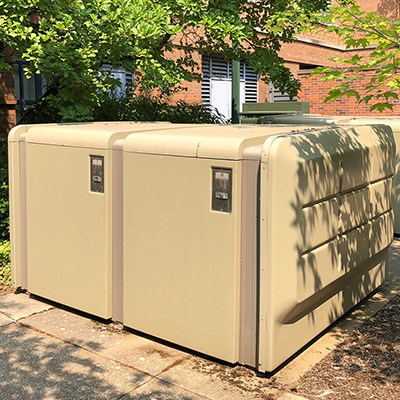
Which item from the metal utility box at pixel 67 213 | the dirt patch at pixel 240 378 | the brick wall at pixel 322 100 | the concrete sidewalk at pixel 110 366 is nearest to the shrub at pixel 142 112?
the metal utility box at pixel 67 213

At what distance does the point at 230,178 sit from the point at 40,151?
7.15ft

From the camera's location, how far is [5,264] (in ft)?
21.2

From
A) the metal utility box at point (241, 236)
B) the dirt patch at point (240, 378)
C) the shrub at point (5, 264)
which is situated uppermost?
the metal utility box at point (241, 236)

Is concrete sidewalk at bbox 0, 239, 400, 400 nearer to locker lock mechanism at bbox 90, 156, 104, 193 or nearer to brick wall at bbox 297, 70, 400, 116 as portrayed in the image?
locker lock mechanism at bbox 90, 156, 104, 193

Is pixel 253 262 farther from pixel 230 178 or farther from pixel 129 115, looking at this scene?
pixel 129 115

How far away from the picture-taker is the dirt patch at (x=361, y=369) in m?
3.80

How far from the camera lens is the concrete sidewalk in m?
3.79

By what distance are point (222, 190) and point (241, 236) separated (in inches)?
13.7

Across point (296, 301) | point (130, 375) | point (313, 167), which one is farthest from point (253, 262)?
point (130, 375)

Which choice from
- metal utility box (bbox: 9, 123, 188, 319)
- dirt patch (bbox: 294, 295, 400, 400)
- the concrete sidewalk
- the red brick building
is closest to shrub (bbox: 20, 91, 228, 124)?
the red brick building

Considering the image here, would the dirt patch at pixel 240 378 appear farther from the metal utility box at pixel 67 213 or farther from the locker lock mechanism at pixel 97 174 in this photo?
the locker lock mechanism at pixel 97 174

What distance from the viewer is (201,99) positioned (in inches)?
761

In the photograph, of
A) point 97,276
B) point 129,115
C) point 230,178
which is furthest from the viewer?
point 129,115

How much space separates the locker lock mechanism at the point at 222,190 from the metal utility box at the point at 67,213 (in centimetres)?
102
